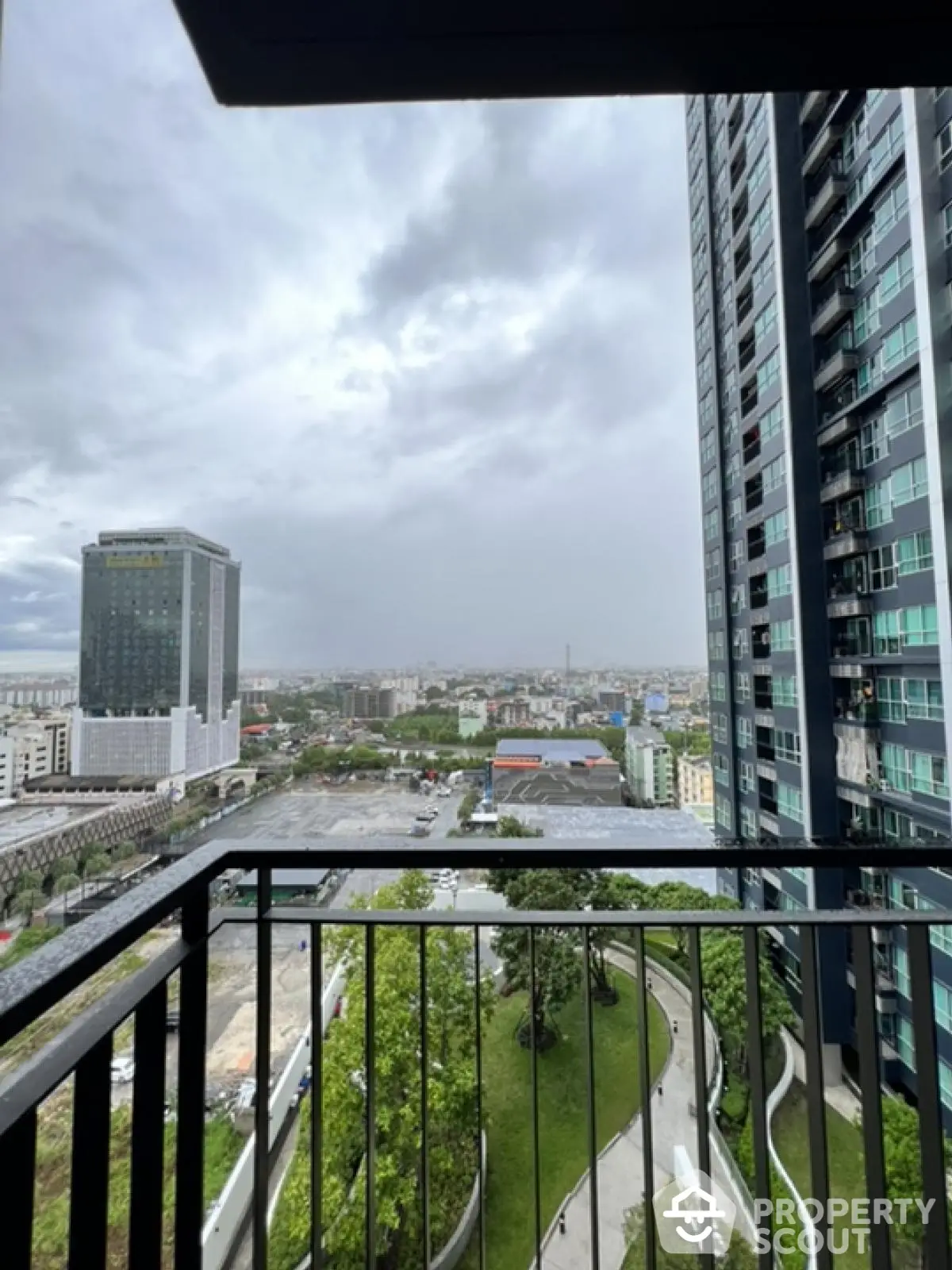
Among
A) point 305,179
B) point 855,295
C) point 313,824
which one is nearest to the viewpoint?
point 313,824

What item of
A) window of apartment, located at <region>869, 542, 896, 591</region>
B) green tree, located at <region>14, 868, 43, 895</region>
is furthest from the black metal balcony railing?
window of apartment, located at <region>869, 542, 896, 591</region>

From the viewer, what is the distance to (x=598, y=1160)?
1303mm

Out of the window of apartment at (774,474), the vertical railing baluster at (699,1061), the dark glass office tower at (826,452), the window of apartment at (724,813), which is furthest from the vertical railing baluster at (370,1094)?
the window of apartment at (774,474)

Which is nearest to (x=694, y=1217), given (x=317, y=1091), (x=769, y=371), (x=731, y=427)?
(x=317, y=1091)

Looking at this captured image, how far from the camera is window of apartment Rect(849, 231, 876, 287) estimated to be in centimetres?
228

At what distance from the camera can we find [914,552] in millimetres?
2139

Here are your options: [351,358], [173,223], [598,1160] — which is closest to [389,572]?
[351,358]

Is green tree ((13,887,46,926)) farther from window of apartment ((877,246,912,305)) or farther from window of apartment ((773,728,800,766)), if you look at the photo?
window of apartment ((877,246,912,305))

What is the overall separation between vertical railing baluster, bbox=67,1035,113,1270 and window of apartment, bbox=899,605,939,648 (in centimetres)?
257

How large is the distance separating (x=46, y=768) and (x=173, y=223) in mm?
2445

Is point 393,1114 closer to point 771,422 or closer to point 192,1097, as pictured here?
point 192,1097

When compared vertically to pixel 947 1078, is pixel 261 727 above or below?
above

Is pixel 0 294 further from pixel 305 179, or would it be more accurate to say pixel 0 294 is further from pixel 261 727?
pixel 305 179

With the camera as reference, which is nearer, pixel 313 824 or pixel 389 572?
pixel 313 824
